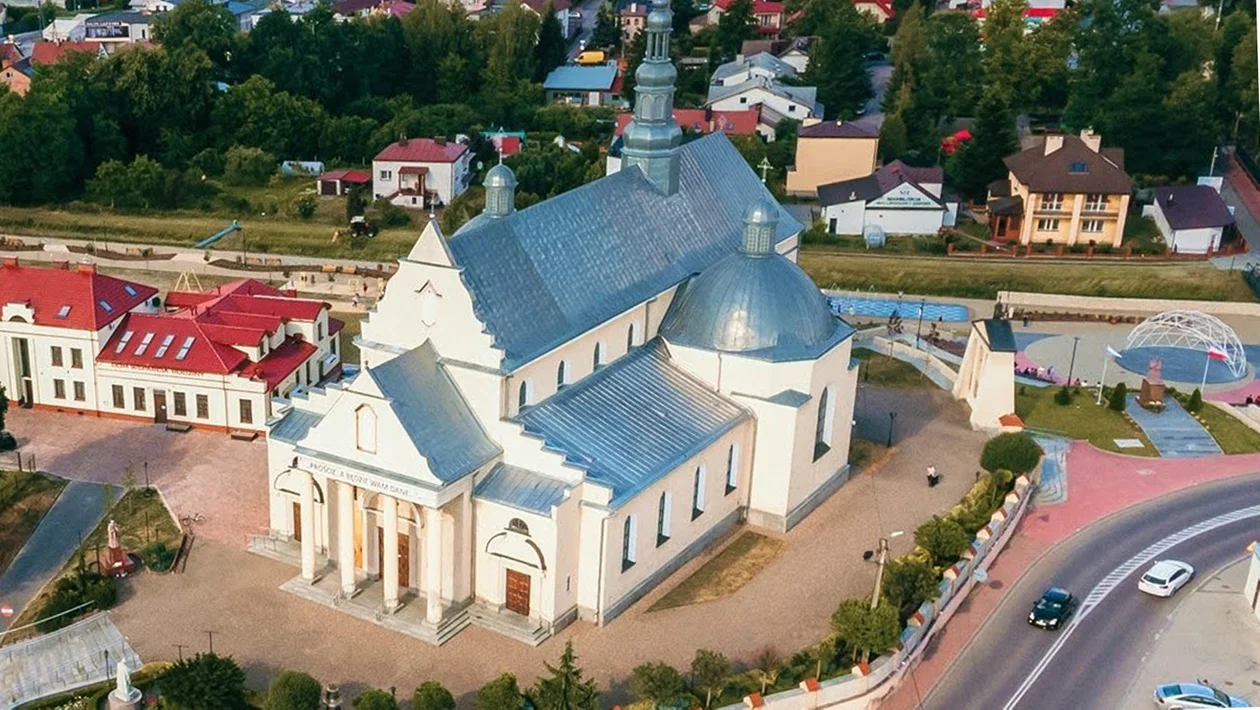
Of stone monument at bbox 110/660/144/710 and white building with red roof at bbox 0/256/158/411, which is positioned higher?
white building with red roof at bbox 0/256/158/411

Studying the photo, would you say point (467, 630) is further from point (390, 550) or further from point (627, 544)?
point (627, 544)

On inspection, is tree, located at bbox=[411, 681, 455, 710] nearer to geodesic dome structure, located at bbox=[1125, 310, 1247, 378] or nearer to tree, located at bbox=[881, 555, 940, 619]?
tree, located at bbox=[881, 555, 940, 619]

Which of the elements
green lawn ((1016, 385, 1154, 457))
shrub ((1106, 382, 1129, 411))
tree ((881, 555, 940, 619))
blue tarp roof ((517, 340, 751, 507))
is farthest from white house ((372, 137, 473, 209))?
tree ((881, 555, 940, 619))

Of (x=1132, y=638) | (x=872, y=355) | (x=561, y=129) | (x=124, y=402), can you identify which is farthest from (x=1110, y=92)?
(x=124, y=402)

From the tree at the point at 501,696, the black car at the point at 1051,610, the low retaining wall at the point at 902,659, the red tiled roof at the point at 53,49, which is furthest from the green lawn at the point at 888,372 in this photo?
the red tiled roof at the point at 53,49

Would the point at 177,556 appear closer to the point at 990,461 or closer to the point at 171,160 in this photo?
the point at 990,461

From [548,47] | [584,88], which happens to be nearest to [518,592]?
[584,88]
